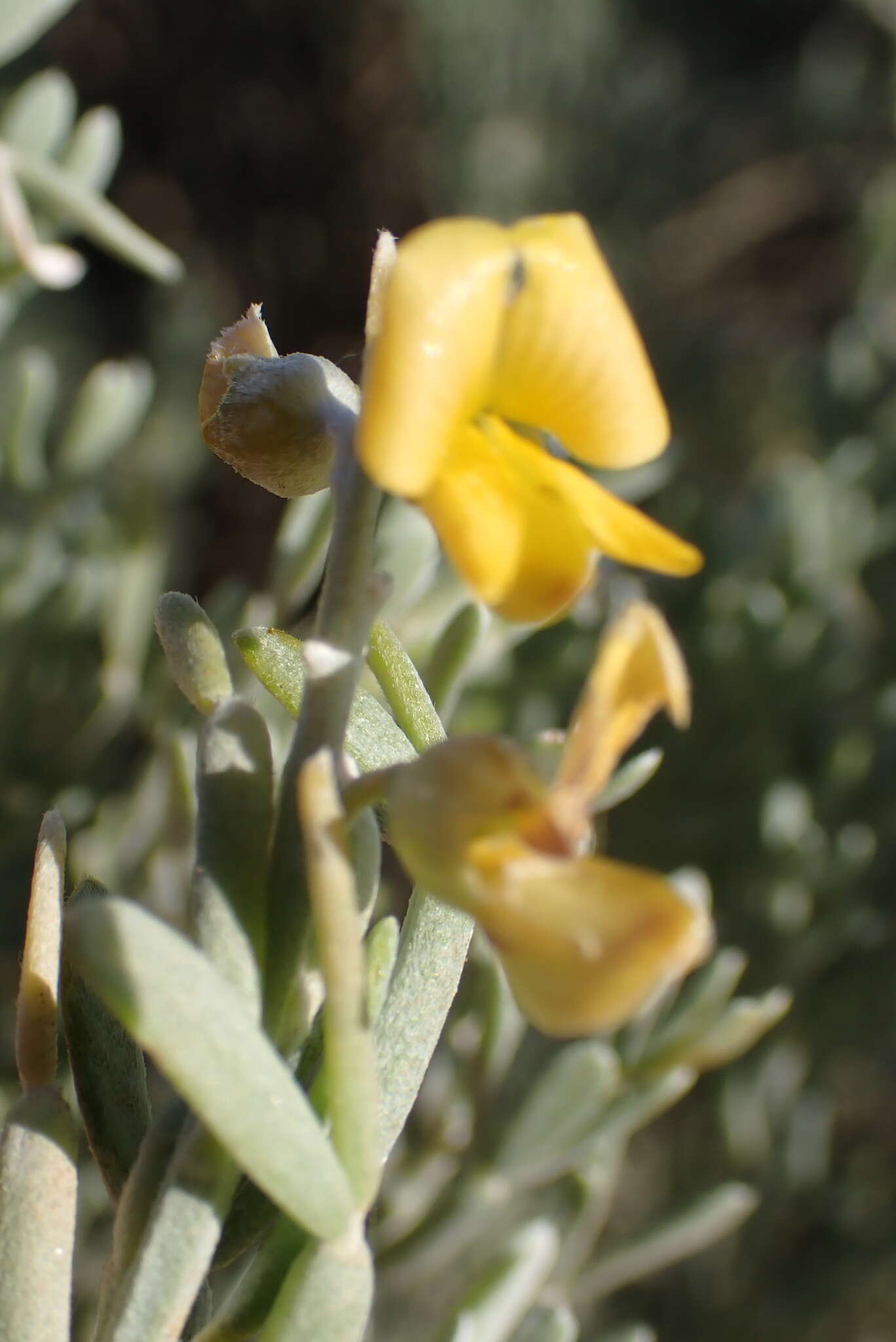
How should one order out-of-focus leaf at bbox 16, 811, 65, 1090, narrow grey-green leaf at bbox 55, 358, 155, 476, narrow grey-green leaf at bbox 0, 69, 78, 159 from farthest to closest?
narrow grey-green leaf at bbox 55, 358, 155, 476, narrow grey-green leaf at bbox 0, 69, 78, 159, out-of-focus leaf at bbox 16, 811, 65, 1090

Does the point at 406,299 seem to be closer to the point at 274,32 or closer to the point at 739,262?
the point at 274,32

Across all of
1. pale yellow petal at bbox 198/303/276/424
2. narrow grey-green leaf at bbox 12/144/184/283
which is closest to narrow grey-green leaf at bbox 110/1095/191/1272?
pale yellow petal at bbox 198/303/276/424

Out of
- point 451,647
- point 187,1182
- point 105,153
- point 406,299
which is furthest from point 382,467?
point 105,153

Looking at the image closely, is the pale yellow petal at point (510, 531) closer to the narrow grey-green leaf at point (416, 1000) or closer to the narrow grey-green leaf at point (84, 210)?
the narrow grey-green leaf at point (416, 1000)

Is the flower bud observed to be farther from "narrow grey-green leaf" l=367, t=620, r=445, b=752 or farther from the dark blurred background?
the dark blurred background

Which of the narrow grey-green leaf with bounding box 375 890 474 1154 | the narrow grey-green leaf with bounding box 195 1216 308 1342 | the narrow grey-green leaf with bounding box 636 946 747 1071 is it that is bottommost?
the narrow grey-green leaf with bounding box 636 946 747 1071

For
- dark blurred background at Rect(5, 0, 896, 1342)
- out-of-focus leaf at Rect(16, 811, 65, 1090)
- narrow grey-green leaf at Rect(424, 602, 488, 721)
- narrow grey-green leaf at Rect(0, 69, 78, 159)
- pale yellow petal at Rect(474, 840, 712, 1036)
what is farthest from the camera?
dark blurred background at Rect(5, 0, 896, 1342)

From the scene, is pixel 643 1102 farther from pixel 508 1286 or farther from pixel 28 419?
pixel 28 419
